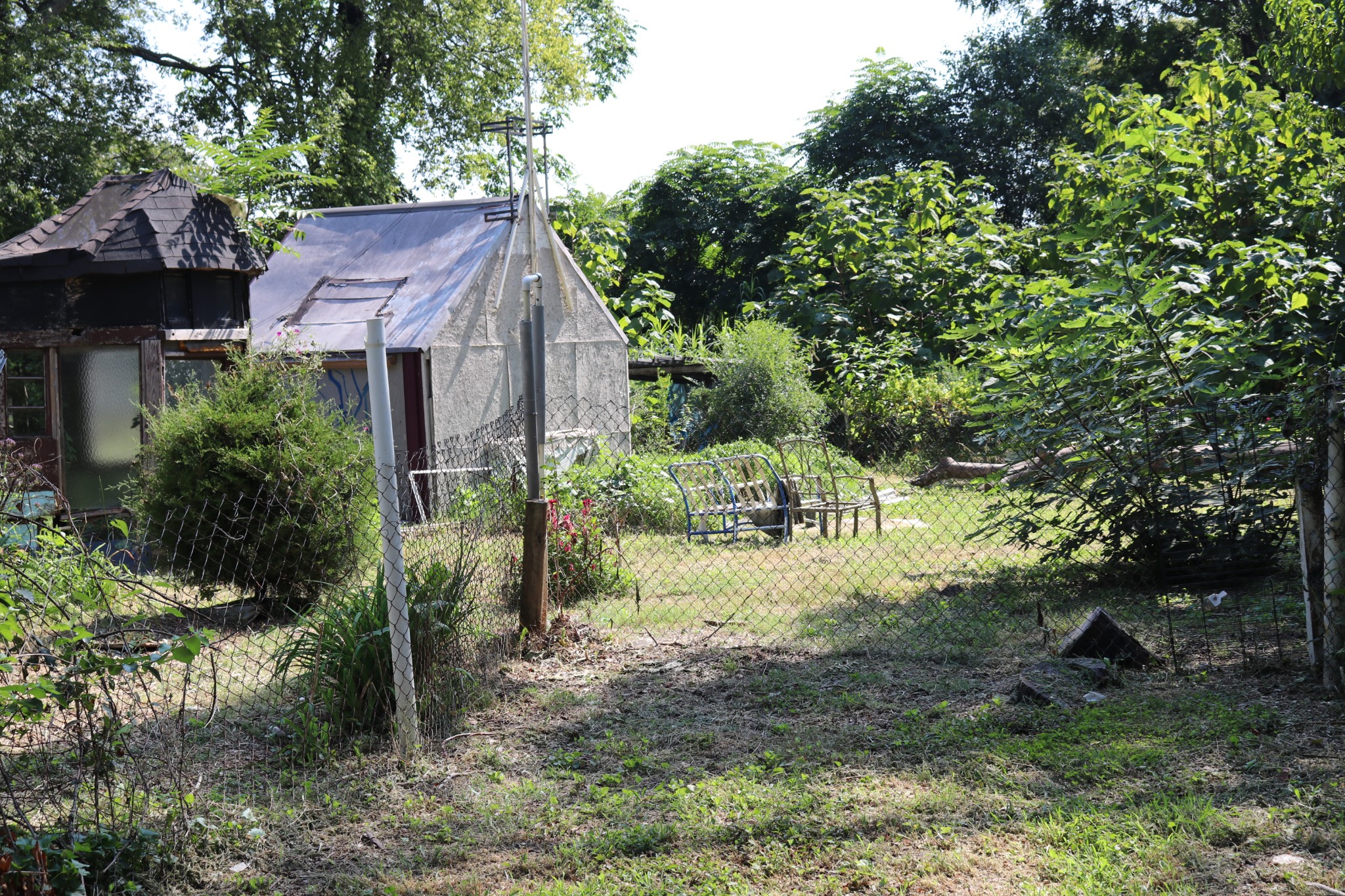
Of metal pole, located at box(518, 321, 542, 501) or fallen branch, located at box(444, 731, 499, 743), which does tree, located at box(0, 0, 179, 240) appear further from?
fallen branch, located at box(444, 731, 499, 743)

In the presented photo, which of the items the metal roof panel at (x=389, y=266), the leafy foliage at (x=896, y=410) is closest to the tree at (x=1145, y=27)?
the leafy foliage at (x=896, y=410)

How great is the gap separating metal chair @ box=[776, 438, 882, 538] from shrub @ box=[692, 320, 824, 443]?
1351 mm

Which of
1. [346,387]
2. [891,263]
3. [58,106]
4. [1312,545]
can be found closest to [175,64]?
[58,106]

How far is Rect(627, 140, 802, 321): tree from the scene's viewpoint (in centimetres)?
2925

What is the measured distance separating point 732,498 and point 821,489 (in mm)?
1235

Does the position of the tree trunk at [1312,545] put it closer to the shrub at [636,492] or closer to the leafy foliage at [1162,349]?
the leafy foliage at [1162,349]

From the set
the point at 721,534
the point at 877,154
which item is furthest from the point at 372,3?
the point at 721,534

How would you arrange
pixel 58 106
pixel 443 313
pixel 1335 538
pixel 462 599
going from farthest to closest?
1. pixel 58 106
2. pixel 443 313
3. pixel 462 599
4. pixel 1335 538

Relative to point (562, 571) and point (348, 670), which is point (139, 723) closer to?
point (348, 670)

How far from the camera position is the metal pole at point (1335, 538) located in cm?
500

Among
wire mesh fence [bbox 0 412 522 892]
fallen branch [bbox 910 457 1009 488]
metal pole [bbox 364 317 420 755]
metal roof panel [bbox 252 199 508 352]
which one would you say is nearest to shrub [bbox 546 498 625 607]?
wire mesh fence [bbox 0 412 522 892]

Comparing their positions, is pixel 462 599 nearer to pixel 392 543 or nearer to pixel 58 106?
pixel 392 543

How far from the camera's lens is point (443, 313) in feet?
43.0

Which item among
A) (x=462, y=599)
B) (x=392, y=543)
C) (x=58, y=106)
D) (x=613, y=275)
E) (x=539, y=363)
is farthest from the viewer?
(x=613, y=275)
